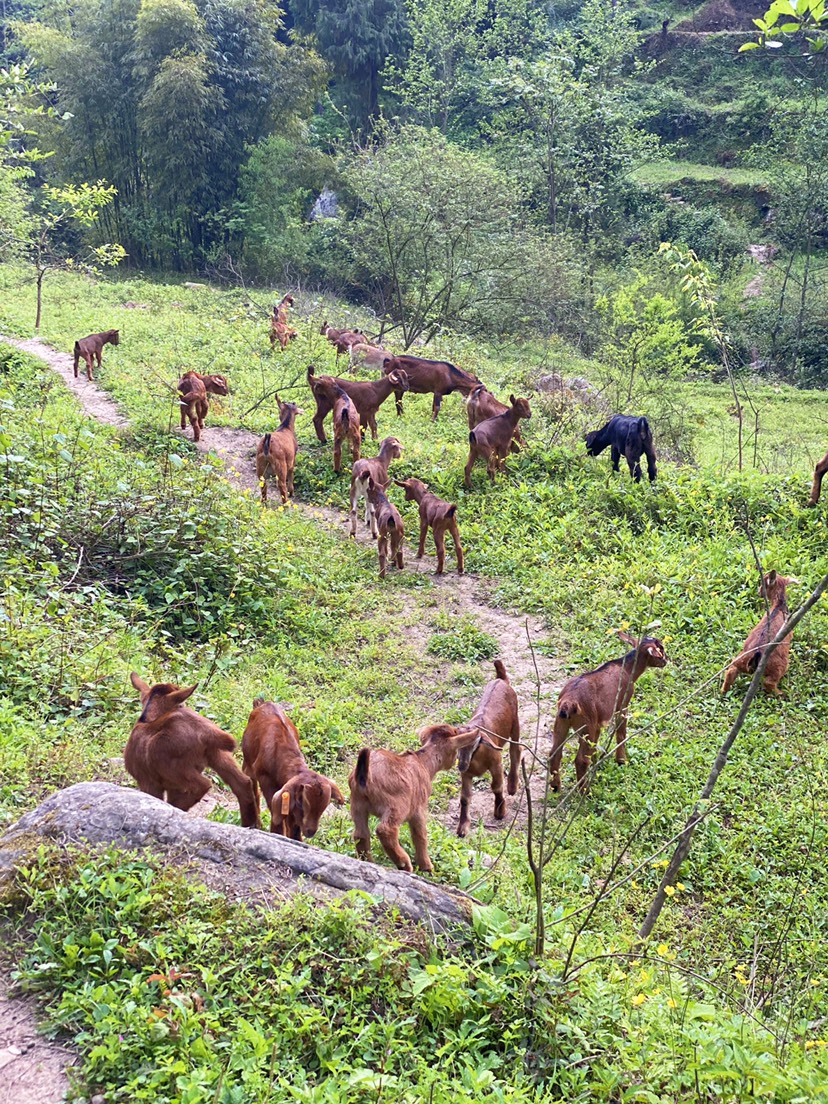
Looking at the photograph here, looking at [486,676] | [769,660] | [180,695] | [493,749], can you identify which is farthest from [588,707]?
[180,695]

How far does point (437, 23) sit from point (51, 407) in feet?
114

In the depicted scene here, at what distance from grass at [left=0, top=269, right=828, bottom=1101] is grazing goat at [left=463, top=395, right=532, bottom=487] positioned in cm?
44

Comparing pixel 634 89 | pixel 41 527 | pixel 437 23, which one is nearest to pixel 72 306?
pixel 41 527

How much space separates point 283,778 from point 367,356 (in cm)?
1294

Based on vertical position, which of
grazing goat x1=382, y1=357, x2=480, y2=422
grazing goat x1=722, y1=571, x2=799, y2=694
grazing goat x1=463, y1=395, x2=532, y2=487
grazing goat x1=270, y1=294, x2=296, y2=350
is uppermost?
grazing goat x1=270, y1=294, x2=296, y2=350

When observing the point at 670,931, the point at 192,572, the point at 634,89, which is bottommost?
the point at 670,931

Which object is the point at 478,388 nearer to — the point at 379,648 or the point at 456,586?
the point at 456,586

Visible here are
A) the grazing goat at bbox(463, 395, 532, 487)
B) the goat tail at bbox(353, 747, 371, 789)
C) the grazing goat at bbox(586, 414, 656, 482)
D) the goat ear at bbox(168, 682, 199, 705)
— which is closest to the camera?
the goat tail at bbox(353, 747, 371, 789)

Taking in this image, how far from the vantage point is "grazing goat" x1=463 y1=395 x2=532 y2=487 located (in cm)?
1317

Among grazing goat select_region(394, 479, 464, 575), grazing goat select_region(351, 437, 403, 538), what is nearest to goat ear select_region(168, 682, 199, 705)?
grazing goat select_region(394, 479, 464, 575)

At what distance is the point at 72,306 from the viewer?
75.1 feet

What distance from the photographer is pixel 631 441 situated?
512 inches

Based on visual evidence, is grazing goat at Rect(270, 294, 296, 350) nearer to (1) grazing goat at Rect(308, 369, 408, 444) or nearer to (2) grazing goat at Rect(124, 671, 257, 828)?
(1) grazing goat at Rect(308, 369, 408, 444)

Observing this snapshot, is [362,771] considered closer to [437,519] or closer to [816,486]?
[437,519]
